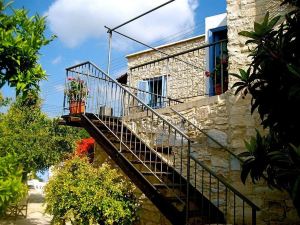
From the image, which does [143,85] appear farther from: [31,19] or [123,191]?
[31,19]

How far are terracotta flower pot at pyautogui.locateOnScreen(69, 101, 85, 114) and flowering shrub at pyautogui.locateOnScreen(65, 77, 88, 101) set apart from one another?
10 cm

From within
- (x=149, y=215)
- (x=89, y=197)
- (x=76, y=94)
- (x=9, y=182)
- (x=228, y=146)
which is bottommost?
(x=149, y=215)

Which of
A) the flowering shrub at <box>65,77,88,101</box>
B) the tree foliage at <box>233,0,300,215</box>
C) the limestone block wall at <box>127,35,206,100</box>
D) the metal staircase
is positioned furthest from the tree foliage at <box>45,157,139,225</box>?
the limestone block wall at <box>127,35,206,100</box>

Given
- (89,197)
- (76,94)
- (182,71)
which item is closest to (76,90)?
(76,94)

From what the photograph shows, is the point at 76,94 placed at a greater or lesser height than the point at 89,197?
greater

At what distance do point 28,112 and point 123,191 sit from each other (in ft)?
40.5

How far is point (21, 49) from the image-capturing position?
2207 mm

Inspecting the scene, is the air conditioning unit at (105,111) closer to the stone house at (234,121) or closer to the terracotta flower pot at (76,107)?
the terracotta flower pot at (76,107)

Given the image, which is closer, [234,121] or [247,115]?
[247,115]

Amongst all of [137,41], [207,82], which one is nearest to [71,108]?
[137,41]

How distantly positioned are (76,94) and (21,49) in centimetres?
524

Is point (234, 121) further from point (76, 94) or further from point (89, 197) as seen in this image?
point (76, 94)

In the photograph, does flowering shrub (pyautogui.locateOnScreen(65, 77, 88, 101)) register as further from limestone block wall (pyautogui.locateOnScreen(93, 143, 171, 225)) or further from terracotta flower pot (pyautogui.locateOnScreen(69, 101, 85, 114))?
limestone block wall (pyautogui.locateOnScreen(93, 143, 171, 225))

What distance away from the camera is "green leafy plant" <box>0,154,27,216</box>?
2.05m
